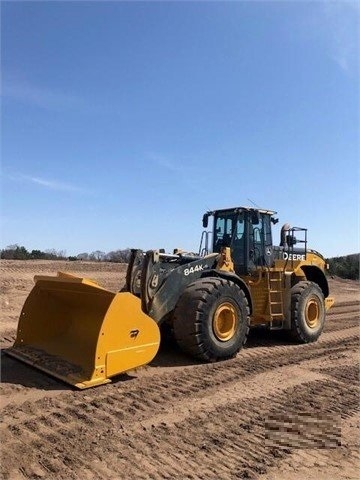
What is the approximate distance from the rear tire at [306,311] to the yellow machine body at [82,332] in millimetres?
3655

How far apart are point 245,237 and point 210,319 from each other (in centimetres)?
244

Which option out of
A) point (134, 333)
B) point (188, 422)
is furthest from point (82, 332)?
point (188, 422)

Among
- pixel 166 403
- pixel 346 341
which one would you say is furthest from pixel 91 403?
pixel 346 341

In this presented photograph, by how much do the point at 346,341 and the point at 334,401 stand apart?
410cm

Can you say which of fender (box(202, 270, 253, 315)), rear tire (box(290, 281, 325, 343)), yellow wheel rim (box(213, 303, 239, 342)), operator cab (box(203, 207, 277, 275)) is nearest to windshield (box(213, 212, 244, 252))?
operator cab (box(203, 207, 277, 275))

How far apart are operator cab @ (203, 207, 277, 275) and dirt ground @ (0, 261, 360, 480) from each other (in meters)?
2.03

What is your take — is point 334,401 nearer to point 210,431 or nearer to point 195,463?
point 210,431

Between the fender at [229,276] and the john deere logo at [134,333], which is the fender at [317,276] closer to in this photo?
the fender at [229,276]

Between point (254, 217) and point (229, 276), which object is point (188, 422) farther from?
point (254, 217)

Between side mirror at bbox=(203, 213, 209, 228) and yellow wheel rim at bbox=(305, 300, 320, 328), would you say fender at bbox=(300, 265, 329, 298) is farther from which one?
A: side mirror at bbox=(203, 213, 209, 228)

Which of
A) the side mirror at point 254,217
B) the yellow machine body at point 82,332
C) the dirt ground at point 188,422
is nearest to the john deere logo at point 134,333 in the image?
the yellow machine body at point 82,332

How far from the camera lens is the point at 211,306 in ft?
22.1

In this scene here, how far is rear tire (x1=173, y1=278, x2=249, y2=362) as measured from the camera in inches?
260

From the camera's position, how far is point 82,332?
240 inches
